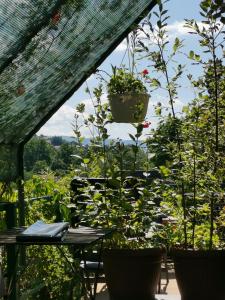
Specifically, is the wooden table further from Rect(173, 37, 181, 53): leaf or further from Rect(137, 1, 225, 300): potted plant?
Rect(173, 37, 181, 53): leaf

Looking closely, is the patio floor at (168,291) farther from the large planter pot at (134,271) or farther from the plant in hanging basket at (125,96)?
the plant in hanging basket at (125,96)

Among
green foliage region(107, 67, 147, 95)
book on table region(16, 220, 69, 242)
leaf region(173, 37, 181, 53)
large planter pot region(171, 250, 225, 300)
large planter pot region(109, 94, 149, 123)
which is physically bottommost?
large planter pot region(171, 250, 225, 300)

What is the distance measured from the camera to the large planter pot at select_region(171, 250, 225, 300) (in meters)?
3.18

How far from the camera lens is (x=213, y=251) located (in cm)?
318

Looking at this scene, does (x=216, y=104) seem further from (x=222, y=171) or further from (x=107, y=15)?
(x=107, y=15)

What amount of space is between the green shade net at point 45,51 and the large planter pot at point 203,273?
4.40ft

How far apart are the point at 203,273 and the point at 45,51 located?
1.54 meters

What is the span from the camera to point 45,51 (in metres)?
3.20

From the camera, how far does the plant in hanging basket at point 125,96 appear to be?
3797 mm

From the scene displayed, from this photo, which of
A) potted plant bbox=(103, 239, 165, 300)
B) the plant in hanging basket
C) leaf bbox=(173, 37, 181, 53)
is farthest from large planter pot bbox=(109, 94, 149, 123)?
potted plant bbox=(103, 239, 165, 300)

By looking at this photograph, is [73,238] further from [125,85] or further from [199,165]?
[125,85]

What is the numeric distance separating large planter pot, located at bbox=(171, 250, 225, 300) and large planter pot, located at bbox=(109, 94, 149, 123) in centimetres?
102

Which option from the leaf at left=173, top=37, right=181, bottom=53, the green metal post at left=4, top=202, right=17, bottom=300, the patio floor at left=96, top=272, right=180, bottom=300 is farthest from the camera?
the patio floor at left=96, top=272, right=180, bottom=300

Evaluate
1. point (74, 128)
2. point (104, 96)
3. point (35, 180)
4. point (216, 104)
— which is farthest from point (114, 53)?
point (35, 180)
